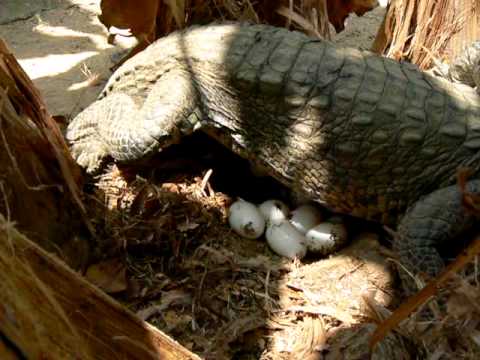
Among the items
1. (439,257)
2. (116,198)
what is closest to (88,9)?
(116,198)

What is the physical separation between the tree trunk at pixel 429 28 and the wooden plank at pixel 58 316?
2.67 m

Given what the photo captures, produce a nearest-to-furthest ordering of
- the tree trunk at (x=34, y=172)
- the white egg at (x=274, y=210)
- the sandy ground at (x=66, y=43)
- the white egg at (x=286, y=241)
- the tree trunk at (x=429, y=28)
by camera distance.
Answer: the tree trunk at (x=34, y=172)
the white egg at (x=286, y=241)
the white egg at (x=274, y=210)
the tree trunk at (x=429, y=28)
the sandy ground at (x=66, y=43)

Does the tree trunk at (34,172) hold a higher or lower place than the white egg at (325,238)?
higher

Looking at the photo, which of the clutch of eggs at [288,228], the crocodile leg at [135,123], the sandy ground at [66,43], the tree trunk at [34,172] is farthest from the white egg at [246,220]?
the sandy ground at [66,43]

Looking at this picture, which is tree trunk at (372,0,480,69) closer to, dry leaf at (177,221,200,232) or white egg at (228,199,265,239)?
white egg at (228,199,265,239)

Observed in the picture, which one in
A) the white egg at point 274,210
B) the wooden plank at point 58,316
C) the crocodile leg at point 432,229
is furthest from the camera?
the white egg at point 274,210

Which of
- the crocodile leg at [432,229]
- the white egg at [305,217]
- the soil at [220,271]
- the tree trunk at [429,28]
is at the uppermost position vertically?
the tree trunk at [429,28]

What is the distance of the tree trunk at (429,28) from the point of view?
3803 mm

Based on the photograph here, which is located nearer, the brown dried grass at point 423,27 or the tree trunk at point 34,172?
the tree trunk at point 34,172

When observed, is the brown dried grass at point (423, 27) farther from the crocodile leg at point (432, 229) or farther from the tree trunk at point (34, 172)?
the tree trunk at point (34, 172)

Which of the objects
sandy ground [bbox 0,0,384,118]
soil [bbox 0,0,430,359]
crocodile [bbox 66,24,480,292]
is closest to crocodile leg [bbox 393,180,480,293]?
crocodile [bbox 66,24,480,292]

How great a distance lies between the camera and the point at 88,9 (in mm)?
5992

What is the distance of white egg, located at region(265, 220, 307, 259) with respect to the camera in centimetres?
306

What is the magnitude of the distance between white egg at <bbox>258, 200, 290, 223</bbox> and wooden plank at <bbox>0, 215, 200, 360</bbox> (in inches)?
47.6
